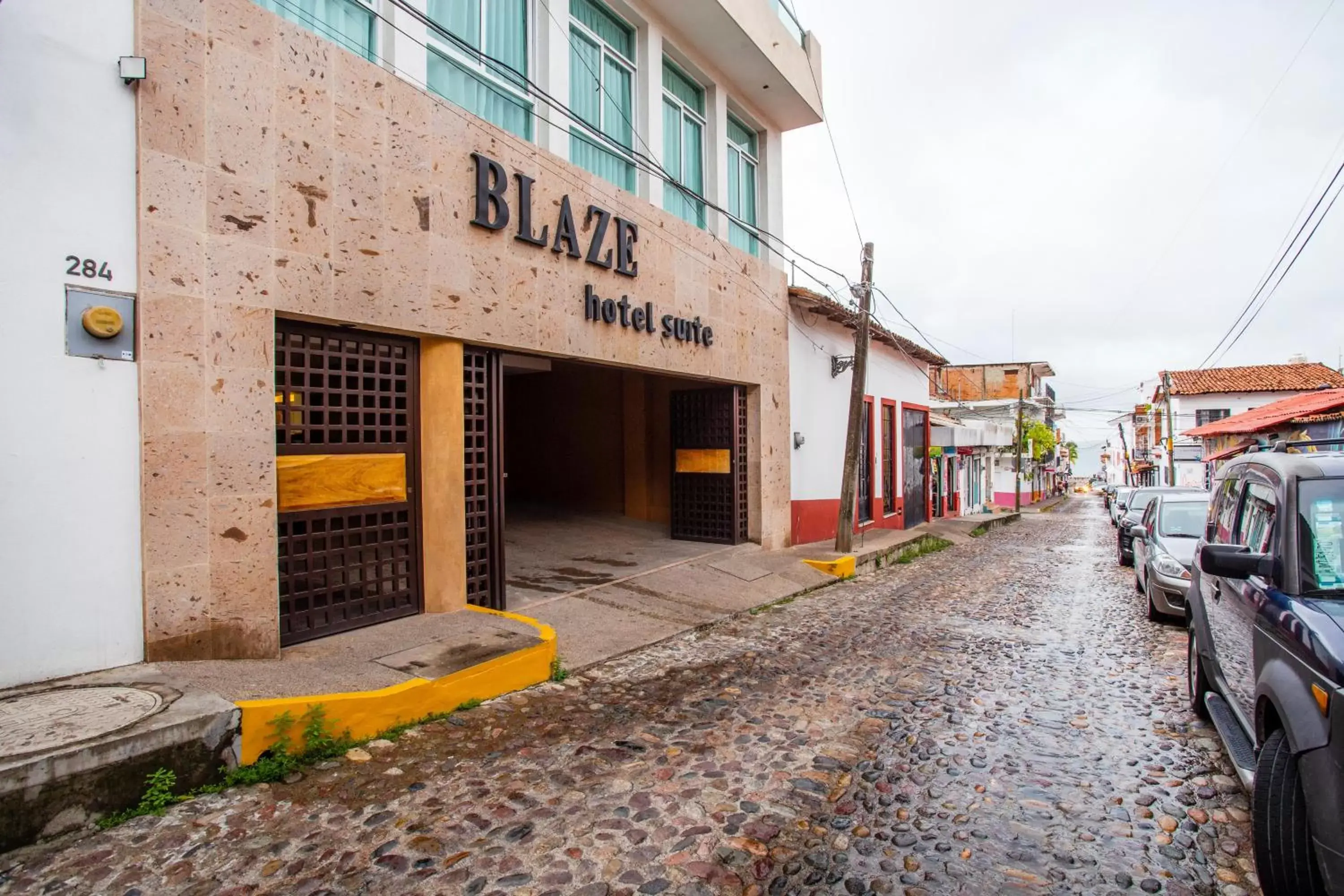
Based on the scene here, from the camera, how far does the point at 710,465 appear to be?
503 inches

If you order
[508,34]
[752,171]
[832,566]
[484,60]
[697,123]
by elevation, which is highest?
[697,123]

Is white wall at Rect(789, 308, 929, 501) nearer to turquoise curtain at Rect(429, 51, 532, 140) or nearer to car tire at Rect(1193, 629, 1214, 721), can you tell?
turquoise curtain at Rect(429, 51, 532, 140)

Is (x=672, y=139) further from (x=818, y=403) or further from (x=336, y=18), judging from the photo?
(x=818, y=403)

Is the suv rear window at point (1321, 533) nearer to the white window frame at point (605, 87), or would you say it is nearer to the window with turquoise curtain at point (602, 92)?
the window with turquoise curtain at point (602, 92)

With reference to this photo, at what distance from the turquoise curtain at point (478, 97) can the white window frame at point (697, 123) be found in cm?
311

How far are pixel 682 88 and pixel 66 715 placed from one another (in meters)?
11.6

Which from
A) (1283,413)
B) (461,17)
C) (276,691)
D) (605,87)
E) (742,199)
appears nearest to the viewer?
(276,691)

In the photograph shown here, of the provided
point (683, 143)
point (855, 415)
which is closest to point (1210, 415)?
point (855, 415)

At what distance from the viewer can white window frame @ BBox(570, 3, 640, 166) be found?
9.48 metres

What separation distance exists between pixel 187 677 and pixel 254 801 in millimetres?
1299

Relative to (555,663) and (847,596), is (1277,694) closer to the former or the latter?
(555,663)

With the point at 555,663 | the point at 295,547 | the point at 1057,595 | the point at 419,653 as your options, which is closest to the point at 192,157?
the point at 295,547

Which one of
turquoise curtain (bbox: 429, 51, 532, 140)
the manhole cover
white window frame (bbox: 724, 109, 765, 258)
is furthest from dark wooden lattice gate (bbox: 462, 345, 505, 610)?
white window frame (bbox: 724, 109, 765, 258)

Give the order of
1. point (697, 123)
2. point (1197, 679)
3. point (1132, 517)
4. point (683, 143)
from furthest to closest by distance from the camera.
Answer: point (1132, 517), point (697, 123), point (683, 143), point (1197, 679)
